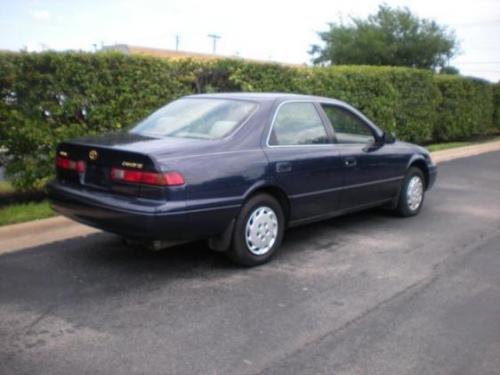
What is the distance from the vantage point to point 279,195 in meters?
5.46

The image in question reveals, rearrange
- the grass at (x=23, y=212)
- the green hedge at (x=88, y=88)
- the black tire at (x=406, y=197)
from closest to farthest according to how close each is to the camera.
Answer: the grass at (x=23, y=212) < the green hedge at (x=88, y=88) < the black tire at (x=406, y=197)

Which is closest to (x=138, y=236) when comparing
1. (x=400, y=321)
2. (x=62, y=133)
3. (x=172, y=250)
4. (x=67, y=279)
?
(x=67, y=279)

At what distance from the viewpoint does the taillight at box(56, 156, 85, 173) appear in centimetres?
503

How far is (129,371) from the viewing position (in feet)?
10.8

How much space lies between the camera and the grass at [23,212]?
20.6 ft

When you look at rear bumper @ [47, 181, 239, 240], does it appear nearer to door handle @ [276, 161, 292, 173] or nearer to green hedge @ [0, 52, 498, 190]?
door handle @ [276, 161, 292, 173]

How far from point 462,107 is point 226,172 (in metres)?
15.3

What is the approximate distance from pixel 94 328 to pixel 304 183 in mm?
2535

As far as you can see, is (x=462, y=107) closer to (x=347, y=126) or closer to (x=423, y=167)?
(x=423, y=167)

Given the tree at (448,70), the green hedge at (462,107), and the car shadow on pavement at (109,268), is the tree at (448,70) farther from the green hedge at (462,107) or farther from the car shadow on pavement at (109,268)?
the car shadow on pavement at (109,268)

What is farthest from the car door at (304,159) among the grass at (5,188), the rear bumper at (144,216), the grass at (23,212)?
the grass at (5,188)

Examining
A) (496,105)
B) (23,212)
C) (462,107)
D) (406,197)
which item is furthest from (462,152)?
(23,212)

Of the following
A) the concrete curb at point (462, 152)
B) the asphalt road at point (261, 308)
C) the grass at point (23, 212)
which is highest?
the concrete curb at point (462, 152)

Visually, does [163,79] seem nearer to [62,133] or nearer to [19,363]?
[62,133]
